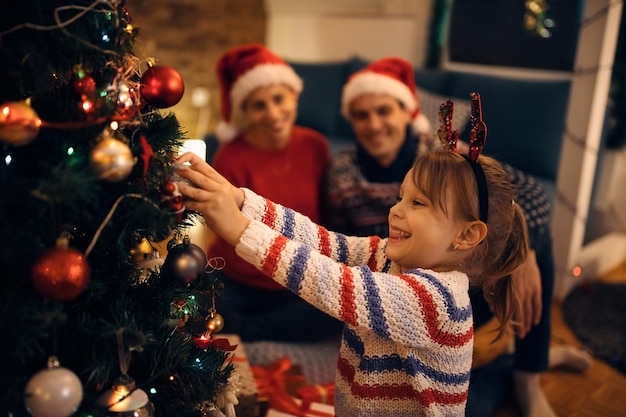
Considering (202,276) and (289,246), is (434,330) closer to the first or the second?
(289,246)

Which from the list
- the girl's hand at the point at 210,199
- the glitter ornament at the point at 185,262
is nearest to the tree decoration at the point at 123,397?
the glitter ornament at the point at 185,262

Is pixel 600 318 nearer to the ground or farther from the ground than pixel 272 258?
nearer to the ground

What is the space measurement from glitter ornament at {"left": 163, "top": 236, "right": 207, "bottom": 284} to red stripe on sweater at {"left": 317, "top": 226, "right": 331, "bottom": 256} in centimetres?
31

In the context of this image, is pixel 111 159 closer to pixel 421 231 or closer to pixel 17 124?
pixel 17 124

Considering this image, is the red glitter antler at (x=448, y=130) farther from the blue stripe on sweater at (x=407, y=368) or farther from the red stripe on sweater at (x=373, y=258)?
the blue stripe on sweater at (x=407, y=368)

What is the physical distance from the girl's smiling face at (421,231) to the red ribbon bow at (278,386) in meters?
0.55

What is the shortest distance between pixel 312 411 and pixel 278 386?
117 mm

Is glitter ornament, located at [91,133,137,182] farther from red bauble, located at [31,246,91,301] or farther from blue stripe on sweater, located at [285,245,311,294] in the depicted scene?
blue stripe on sweater, located at [285,245,311,294]

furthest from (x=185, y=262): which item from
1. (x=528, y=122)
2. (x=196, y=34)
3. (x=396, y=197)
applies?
(x=196, y=34)

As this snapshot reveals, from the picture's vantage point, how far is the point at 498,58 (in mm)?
2908

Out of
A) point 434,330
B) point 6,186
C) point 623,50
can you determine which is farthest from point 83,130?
point 623,50

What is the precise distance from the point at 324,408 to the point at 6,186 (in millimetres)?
992

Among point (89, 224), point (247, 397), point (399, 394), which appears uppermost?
point (89, 224)

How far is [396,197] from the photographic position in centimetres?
182
